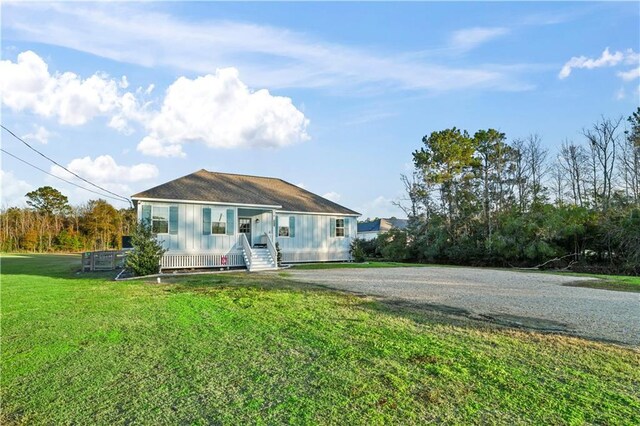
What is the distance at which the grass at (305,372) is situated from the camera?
9.56 ft

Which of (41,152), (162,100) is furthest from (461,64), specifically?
(41,152)

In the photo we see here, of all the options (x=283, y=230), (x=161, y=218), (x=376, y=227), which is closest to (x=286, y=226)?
(x=283, y=230)

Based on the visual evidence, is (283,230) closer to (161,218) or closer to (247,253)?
(247,253)

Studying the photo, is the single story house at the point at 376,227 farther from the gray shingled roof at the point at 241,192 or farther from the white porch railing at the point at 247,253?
the white porch railing at the point at 247,253

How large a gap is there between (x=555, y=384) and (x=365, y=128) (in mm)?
17186

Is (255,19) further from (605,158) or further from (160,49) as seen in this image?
(605,158)

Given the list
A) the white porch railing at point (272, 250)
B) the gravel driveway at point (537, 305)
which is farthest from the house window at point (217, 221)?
the gravel driveway at point (537, 305)

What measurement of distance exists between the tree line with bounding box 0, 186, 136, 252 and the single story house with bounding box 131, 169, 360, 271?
88.8 feet

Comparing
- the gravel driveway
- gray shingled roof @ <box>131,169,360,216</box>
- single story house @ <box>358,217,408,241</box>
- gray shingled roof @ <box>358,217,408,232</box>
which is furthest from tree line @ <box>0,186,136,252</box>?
the gravel driveway

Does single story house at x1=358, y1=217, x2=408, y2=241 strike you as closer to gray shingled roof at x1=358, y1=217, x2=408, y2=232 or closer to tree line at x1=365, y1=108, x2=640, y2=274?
gray shingled roof at x1=358, y1=217, x2=408, y2=232

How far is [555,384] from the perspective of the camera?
336 centimetres

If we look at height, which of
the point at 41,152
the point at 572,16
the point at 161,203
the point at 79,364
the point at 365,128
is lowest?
the point at 79,364

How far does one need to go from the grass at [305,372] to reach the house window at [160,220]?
1125cm

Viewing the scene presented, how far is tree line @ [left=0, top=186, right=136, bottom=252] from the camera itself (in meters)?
44.3
